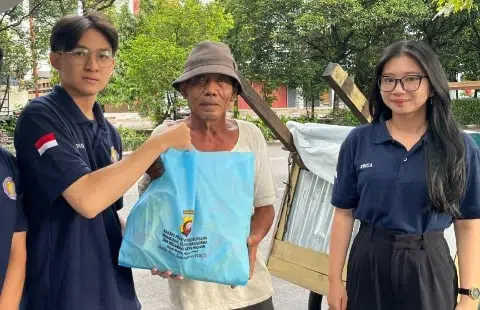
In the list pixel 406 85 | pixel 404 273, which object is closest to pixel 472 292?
pixel 404 273

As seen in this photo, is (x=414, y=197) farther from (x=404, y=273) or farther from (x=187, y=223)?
(x=187, y=223)

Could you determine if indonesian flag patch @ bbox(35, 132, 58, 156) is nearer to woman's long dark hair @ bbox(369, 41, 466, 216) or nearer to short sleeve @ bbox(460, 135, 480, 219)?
woman's long dark hair @ bbox(369, 41, 466, 216)

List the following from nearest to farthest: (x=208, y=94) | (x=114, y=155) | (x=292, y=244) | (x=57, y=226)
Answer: (x=57, y=226) < (x=114, y=155) < (x=208, y=94) < (x=292, y=244)

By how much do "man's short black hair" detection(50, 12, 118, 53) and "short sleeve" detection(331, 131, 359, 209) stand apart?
97cm

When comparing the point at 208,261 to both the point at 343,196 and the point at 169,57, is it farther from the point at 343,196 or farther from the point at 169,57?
the point at 169,57

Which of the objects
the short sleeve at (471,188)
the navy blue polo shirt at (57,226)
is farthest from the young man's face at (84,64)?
the short sleeve at (471,188)

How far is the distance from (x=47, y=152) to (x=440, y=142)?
4.24 ft

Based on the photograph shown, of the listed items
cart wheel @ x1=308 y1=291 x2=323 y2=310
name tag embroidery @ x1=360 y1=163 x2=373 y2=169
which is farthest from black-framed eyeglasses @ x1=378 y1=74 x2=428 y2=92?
cart wheel @ x1=308 y1=291 x2=323 y2=310

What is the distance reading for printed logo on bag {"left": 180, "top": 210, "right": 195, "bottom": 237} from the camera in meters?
1.52

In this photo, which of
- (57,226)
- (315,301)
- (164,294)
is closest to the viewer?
(57,226)

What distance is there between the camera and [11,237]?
134cm

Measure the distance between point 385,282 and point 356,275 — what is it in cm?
11

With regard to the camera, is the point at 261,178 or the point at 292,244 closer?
the point at 261,178

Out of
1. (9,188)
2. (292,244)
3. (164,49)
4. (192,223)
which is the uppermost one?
(164,49)
